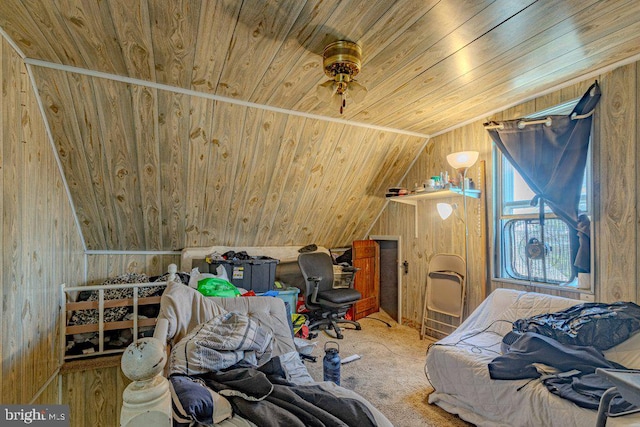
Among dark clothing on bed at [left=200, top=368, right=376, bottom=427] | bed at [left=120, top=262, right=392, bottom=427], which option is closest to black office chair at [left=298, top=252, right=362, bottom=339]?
bed at [left=120, top=262, right=392, bottom=427]

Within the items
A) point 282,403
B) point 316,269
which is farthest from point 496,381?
point 316,269

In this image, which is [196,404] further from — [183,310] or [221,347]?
[183,310]

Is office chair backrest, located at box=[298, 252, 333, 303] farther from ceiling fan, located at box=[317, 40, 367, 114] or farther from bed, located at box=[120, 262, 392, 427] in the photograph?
ceiling fan, located at box=[317, 40, 367, 114]

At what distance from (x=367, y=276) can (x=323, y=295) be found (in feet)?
3.21

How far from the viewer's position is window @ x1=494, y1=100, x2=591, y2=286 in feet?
8.40

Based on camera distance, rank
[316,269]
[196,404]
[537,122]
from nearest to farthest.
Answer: [196,404], [537,122], [316,269]

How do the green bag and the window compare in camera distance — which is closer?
the window

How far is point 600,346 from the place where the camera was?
1.88 m

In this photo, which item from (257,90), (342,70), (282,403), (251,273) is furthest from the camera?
(251,273)

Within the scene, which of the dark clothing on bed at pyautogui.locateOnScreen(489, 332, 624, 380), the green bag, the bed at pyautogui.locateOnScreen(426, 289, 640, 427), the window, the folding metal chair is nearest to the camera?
the bed at pyautogui.locateOnScreen(426, 289, 640, 427)

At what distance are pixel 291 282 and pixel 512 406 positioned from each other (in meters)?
3.16

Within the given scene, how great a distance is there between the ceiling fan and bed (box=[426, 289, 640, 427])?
1977 millimetres

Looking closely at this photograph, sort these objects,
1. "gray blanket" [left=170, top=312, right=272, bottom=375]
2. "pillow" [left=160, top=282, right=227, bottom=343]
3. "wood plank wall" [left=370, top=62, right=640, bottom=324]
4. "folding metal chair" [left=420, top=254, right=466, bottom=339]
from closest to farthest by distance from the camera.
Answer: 1. "gray blanket" [left=170, top=312, right=272, bottom=375]
2. "pillow" [left=160, top=282, right=227, bottom=343]
3. "wood plank wall" [left=370, top=62, right=640, bottom=324]
4. "folding metal chair" [left=420, top=254, right=466, bottom=339]

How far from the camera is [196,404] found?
119 centimetres
